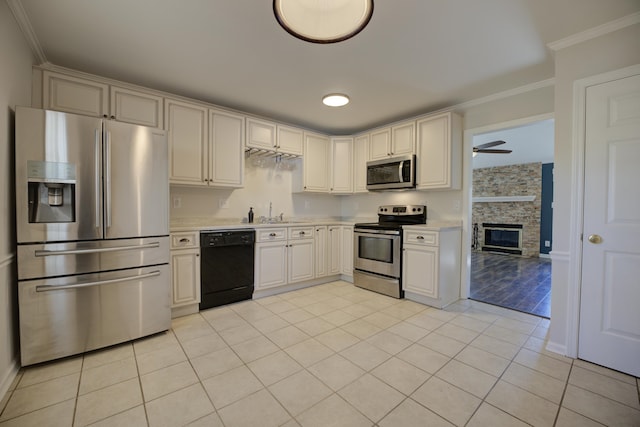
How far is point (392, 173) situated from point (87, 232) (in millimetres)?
3290

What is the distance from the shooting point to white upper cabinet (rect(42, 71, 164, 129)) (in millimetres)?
2316

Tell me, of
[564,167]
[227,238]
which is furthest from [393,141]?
[227,238]

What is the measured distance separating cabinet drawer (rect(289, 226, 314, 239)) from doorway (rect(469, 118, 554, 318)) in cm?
255

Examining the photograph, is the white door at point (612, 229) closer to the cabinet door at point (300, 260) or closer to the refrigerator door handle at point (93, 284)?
the cabinet door at point (300, 260)

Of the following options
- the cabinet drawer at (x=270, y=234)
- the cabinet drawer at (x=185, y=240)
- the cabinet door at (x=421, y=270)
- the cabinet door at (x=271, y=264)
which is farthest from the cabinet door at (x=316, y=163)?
the cabinet drawer at (x=185, y=240)

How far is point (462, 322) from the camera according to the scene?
8.84ft

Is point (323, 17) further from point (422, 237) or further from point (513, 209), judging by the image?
point (513, 209)

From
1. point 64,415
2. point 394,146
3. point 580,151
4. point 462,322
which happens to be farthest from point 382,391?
point 394,146

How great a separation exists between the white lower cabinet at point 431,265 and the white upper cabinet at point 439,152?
0.60m

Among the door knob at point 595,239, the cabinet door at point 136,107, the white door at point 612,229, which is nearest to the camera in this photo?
the white door at point 612,229

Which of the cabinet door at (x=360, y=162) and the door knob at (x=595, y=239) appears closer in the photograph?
the door knob at (x=595, y=239)

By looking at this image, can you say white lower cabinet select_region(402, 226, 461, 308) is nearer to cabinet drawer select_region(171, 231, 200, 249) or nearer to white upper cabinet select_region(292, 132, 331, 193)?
white upper cabinet select_region(292, 132, 331, 193)

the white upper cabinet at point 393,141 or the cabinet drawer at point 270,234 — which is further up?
the white upper cabinet at point 393,141

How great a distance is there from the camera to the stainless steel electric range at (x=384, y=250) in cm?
339
